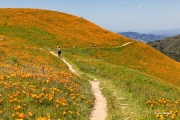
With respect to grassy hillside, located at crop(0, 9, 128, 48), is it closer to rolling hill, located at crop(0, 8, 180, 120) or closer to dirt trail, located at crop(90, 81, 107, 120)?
rolling hill, located at crop(0, 8, 180, 120)

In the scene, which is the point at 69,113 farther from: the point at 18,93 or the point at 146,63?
the point at 146,63

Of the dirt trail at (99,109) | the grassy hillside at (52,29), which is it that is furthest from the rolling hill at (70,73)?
the dirt trail at (99,109)

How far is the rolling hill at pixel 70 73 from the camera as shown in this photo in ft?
36.7

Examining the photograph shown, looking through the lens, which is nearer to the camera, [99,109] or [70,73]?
[99,109]

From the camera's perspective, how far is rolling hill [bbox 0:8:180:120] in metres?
11.2

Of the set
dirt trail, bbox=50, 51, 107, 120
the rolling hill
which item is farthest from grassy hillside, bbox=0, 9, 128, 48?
dirt trail, bbox=50, 51, 107, 120

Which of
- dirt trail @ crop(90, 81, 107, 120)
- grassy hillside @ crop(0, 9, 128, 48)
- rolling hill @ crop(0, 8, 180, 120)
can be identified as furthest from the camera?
grassy hillside @ crop(0, 9, 128, 48)

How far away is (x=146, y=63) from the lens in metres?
52.5

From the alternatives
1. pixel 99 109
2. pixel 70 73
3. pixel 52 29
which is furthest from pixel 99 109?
pixel 52 29

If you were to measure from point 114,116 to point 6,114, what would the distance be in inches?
219

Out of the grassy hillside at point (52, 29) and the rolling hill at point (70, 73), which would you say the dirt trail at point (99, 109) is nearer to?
the rolling hill at point (70, 73)

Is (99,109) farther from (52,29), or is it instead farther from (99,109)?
(52,29)

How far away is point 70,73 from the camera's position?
22.2m

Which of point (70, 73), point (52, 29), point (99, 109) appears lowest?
point (99, 109)
